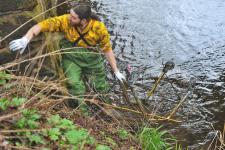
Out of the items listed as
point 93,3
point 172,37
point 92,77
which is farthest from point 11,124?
point 93,3

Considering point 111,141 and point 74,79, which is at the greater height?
point 74,79

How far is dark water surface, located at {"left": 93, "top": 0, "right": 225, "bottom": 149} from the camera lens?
717cm

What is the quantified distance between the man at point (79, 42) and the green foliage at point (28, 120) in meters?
1.46

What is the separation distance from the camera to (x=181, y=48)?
9.16 metres

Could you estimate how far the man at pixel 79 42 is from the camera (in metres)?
5.38

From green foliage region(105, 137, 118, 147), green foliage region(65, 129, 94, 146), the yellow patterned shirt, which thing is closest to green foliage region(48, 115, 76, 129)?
green foliage region(65, 129, 94, 146)

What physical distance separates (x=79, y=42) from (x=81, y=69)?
0.47 metres

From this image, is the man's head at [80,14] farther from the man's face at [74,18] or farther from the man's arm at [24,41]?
the man's arm at [24,41]

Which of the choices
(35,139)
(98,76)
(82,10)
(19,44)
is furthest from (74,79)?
(35,139)

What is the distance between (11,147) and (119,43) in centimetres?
596

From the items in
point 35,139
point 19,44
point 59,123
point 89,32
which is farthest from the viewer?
point 89,32

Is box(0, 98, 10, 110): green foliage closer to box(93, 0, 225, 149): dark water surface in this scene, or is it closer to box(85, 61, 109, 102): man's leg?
box(85, 61, 109, 102): man's leg

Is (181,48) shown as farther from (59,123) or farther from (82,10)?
(59,123)

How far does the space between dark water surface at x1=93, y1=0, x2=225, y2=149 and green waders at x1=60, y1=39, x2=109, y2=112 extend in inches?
52.6
